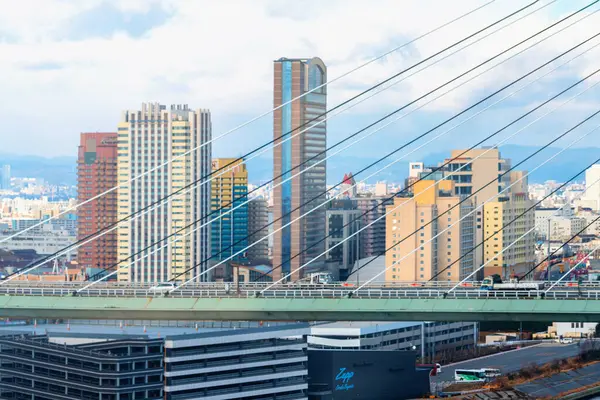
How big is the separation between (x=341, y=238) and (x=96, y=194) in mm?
9294

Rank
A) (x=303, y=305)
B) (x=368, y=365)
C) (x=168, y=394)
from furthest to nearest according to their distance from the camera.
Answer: (x=368, y=365)
(x=168, y=394)
(x=303, y=305)

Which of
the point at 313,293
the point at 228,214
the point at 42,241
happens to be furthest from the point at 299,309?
the point at 42,241

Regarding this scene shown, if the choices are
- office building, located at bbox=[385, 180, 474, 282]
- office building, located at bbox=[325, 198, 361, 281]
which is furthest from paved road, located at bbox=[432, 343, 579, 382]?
office building, located at bbox=[325, 198, 361, 281]

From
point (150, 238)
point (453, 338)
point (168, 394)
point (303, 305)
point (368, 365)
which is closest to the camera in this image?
point (303, 305)

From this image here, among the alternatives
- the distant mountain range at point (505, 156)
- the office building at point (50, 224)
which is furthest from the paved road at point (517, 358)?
the distant mountain range at point (505, 156)

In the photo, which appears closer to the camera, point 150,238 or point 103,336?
point 103,336

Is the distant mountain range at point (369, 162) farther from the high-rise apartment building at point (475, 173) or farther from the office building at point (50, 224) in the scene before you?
the high-rise apartment building at point (475, 173)

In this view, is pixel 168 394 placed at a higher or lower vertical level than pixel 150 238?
lower

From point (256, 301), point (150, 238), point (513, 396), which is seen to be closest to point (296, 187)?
point (150, 238)

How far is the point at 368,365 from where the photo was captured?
656 inches

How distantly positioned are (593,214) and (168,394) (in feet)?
136

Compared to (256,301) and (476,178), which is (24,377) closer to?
(256,301)

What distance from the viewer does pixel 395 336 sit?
2136 centimetres

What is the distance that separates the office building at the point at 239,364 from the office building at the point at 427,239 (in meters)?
13.5
